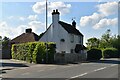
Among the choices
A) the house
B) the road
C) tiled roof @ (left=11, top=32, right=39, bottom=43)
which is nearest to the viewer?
the road

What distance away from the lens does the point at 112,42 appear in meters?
97.3

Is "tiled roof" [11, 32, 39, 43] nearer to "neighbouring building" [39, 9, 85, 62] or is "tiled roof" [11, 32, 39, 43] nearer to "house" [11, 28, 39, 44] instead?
"house" [11, 28, 39, 44]

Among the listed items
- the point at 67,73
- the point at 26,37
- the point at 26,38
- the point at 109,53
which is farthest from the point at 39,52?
the point at 109,53

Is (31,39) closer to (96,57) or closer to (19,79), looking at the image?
(96,57)

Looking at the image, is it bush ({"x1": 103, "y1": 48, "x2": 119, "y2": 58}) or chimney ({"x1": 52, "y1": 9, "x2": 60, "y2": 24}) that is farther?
bush ({"x1": 103, "y1": 48, "x2": 119, "y2": 58})

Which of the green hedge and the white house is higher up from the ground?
the white house

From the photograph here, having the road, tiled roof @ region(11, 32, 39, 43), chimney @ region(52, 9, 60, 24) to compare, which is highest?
chimney @ region(52, 9, 60, 24)

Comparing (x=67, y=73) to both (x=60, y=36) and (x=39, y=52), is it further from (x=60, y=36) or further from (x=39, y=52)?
(x=60, y=36)

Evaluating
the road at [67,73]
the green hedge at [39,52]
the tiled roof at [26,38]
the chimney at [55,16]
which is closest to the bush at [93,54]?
the chimney at [55,16]

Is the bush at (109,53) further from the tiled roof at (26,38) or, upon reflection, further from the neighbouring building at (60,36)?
the tiled roof at (26,38)

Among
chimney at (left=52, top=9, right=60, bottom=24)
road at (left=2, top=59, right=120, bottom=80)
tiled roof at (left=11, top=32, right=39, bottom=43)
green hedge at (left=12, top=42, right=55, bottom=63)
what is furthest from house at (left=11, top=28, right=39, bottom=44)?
road at (left=2, top=59, right=120, bottom=80)

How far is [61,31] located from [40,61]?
20.8 m

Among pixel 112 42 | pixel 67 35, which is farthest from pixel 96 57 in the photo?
pixel 112 42

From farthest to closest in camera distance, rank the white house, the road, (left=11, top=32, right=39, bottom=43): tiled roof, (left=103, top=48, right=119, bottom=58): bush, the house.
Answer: (left=103, top=48, right=119, bottom=58): bush < (left=11, top=32, right=39, bottom=43): tiled roof < the house < the white house < the road
